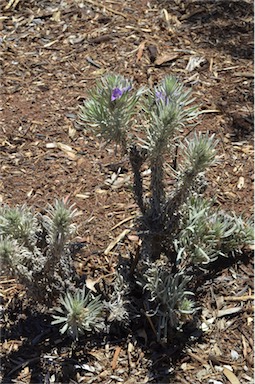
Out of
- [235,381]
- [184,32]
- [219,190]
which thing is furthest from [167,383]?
[184,32]

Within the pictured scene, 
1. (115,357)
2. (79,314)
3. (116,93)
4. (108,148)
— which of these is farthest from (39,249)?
(108,148)

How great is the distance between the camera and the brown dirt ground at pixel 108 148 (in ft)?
9.39

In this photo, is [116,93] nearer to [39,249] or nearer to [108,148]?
[39,249]

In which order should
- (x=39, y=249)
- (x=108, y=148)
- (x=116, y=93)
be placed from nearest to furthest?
(x=116, y=93)
(x=39, y=249)
(x=108, y=148)

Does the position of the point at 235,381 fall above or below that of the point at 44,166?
below

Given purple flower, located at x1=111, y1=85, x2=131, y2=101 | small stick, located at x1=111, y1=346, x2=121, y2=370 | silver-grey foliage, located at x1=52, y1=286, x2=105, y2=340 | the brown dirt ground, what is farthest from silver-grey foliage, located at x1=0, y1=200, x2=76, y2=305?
purple flower, located at x1=111, y1=85, x2=131, y2=101

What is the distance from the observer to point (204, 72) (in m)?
4.18

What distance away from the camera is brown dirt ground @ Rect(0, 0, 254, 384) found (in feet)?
9.39

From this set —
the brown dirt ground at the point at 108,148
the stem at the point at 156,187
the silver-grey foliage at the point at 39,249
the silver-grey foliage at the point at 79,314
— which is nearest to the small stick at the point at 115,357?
the brown dirt ground at the point at 108,148

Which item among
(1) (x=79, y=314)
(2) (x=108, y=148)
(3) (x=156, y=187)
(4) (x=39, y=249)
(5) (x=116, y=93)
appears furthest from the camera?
(2) (x=108, y=148)

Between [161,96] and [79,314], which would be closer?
[161,96]

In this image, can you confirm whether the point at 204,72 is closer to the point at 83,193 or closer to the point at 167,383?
the point at 83,193

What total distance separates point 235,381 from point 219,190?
1.03 m

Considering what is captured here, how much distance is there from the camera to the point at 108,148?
12.2 feet
